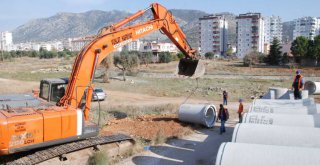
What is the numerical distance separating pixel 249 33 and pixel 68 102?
4786 inches

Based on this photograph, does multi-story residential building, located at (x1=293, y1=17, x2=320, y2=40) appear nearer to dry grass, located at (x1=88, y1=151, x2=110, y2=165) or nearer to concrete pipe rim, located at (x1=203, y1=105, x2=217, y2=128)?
concrete pipe rim, located at (x1=203, y1=105, x2=217, y2=128)

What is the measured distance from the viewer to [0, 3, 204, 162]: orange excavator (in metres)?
9.44

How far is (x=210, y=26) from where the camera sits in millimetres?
143750

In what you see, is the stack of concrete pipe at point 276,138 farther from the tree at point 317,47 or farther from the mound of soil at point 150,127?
the tree at point 317,47

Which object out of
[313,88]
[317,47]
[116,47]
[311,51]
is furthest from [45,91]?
[311,51]

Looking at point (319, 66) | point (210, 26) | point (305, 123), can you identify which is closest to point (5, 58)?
point (210, 26)

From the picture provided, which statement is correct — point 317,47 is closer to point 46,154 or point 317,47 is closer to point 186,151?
point 186,151

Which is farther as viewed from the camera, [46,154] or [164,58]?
→ [164,58]

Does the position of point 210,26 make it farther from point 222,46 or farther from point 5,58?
point 5,58

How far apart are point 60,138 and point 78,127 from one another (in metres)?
0.68

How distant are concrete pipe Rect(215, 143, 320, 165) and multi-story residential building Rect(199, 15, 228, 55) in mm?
136718

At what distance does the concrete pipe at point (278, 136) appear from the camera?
9.40m

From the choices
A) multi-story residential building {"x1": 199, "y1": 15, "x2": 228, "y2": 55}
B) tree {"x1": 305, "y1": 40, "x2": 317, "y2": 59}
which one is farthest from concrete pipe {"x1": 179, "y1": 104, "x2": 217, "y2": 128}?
multi-story residential building {"x1": 199, "y1": 15, "x2": 228, "y2": 55}

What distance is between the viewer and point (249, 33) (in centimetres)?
12612
